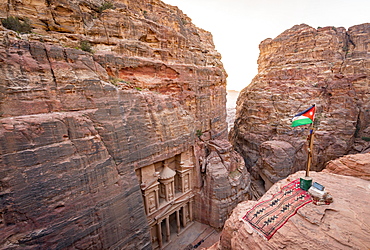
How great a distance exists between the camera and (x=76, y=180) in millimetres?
7707

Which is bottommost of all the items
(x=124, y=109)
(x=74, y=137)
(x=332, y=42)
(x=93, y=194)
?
(x=93, y=194)

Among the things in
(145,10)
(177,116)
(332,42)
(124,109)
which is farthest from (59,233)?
(332,42)

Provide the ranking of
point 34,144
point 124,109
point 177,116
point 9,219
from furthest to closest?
point 177,116, point 124,109, point 34,144, point 9,219

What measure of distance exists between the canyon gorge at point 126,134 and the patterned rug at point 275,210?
53cm

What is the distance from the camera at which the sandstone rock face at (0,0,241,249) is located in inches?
262

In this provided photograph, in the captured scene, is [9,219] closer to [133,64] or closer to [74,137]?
[74,137]

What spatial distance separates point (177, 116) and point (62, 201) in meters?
8.81

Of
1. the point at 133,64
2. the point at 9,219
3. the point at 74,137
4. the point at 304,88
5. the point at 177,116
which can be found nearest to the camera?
the point at 9,219

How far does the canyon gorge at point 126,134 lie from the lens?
22.4ft

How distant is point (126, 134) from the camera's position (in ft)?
32.1

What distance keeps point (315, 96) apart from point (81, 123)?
95.2 ft

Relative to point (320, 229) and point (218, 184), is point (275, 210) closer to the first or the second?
point (320, 229)

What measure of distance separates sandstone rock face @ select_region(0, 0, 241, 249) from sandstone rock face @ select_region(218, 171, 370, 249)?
6.35 meters

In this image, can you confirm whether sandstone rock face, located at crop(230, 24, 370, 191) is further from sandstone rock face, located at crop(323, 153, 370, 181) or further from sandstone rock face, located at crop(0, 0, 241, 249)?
sandstone rock face, located at crop(0, 0, 241, 249)
